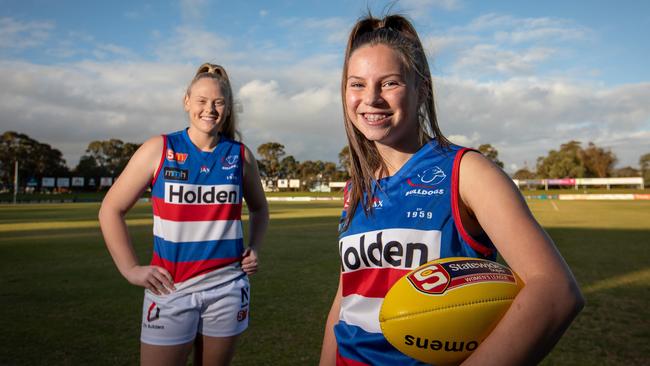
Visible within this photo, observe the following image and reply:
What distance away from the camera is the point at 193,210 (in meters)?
2.56

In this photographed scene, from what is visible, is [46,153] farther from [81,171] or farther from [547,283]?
[547,283]

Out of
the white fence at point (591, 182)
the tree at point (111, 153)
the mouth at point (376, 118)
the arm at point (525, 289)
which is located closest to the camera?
Answer: the arm at point (525, 289)

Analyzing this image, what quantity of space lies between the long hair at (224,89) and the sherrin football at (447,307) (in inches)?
70.5

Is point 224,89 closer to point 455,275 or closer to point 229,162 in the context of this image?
point 229,162

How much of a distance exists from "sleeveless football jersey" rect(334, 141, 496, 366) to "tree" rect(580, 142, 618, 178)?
117469 mm

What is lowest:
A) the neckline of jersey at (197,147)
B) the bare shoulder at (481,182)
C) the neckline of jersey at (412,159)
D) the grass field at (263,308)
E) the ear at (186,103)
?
the grass field at (263,308)

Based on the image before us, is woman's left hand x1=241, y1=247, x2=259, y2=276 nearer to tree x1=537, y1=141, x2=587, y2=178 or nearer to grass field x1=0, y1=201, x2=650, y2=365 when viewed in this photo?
grass field x1=0, y1=201, x2=650, y2=365

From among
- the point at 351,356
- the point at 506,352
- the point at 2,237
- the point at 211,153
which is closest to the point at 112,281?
the point at 211,153

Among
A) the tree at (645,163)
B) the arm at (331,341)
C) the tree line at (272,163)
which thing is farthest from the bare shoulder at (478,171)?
Result: the tree at (645,163)

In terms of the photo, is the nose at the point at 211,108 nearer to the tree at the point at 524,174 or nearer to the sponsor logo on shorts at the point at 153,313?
the sponsor logo on shorts at the point at 153,313

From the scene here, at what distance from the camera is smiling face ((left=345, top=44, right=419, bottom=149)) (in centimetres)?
155

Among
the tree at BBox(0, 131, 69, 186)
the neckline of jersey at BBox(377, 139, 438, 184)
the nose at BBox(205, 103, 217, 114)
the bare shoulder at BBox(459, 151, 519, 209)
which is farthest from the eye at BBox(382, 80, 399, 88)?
the tree at BBox(0, 131, 69, 186)

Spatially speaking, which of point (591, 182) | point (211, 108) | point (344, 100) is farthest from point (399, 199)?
point (591, 182)

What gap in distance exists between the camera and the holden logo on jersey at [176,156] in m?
2.61
